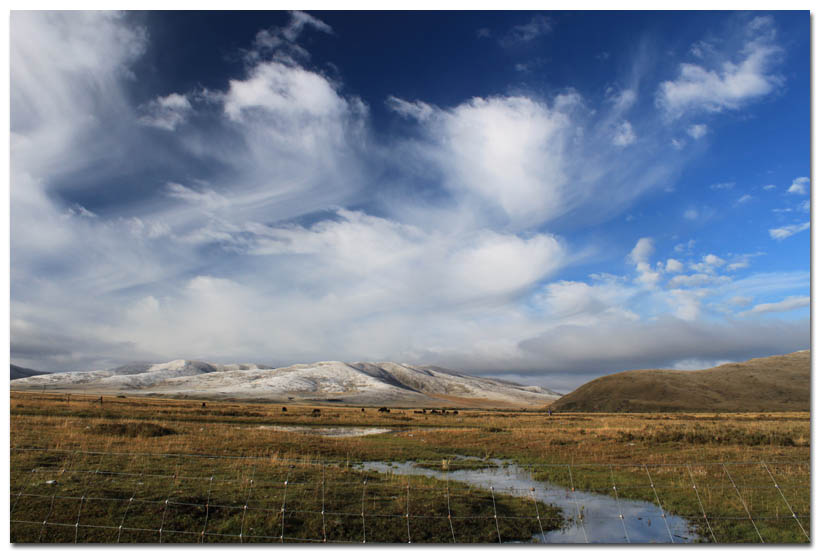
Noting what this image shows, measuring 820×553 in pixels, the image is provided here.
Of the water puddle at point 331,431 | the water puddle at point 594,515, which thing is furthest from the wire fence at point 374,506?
the water puddle at point 331,431

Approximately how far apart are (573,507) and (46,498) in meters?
18.7

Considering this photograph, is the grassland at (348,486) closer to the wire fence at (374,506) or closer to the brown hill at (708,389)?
the wire fence at (374,506)

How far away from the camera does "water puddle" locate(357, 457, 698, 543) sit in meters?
14.5

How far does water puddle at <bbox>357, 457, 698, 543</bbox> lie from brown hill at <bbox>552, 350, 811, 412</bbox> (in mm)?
133696

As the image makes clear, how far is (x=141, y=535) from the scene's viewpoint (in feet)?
43.5

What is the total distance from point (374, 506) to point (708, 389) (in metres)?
174

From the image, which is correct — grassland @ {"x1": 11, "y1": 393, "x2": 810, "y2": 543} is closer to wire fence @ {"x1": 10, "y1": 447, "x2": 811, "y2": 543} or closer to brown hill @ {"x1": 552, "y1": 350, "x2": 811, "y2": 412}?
wire fence @ {"x1": 10, "y1": 447, "x2": 811, "y2": 543}

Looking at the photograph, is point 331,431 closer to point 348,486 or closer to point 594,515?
point 348,486

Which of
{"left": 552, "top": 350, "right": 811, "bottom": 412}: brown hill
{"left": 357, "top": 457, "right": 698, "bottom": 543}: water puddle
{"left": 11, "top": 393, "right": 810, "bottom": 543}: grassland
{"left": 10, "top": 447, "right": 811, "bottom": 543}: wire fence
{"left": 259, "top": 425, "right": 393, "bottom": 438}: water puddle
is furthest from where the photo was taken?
{"left": 552, "top": 350, "right": 811, "bottom": 412}: brown hill

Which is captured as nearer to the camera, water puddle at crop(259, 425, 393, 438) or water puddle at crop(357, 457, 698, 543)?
water puddle at crop(357, 457, 698, 543)

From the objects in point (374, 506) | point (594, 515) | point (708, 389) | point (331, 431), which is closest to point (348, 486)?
point (374, 506)

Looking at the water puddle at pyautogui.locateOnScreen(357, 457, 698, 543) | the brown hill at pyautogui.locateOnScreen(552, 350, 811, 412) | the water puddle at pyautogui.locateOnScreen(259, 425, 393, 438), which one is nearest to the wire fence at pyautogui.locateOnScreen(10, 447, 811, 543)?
the water puddle at pyautogui.locateOnScreen(357, 457, 698, 543)

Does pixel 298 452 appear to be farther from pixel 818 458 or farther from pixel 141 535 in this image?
pixel 818 458

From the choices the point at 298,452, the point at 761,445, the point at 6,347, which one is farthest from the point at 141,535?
the point at 761,445
